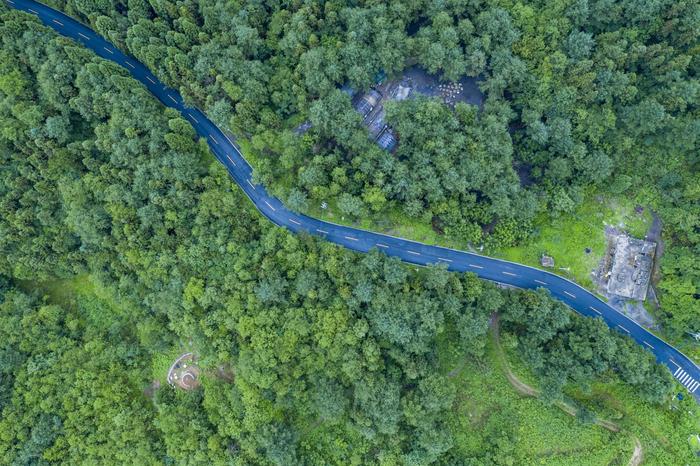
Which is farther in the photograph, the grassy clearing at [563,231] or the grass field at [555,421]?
the grassy clearing at [563,231]

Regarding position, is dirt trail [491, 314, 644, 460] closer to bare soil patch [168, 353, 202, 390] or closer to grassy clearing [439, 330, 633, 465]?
grassy clearing [439, 330, 633, 465]

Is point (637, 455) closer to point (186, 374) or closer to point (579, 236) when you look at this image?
point (579, 236)

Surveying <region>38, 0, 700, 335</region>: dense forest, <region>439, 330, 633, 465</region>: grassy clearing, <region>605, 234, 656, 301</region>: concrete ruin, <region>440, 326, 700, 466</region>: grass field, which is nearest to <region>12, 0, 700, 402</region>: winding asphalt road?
<region>605, 234, 656, 301</region>: concrete ruin

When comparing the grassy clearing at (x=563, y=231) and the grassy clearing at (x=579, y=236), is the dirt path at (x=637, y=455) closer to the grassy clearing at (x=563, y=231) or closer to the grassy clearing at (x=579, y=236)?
the grassy clearing at (x=579, y=236)

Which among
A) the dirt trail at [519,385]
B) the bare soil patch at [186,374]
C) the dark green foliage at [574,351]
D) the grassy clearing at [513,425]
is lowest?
the bare soil patch at [186,374]

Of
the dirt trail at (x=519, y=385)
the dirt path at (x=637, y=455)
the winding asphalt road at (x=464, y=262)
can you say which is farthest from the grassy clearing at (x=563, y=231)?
the dirt path at (x=637, y=455)

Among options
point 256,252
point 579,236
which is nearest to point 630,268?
point 579,236

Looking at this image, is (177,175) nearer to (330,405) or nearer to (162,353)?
(162,353)
